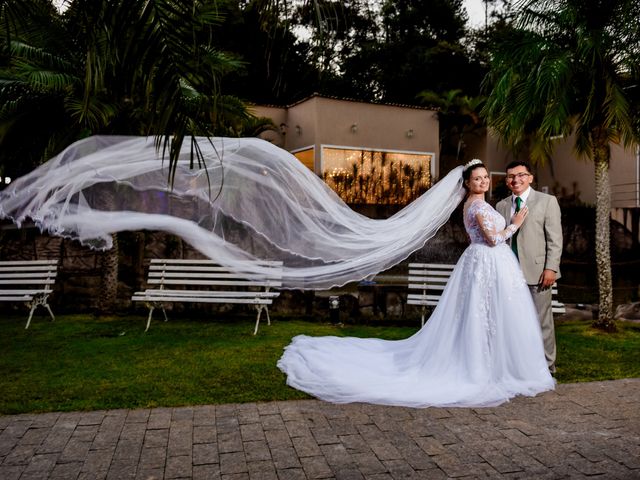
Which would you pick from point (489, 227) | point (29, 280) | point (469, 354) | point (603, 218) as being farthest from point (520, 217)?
point (29, 280)

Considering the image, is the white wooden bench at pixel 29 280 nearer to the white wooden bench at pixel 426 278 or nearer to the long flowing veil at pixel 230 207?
the long flowing veil at pixel 230 207

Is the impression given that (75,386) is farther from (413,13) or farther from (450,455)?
(413,13)

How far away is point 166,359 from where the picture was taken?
21.6ft

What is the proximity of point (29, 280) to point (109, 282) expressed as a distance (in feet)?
4.10

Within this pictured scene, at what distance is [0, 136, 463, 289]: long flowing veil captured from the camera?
5.84 m

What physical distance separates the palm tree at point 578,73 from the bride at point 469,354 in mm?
2985

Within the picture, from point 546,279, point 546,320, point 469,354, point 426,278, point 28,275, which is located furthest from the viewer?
point 28,275

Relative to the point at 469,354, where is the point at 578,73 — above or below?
above

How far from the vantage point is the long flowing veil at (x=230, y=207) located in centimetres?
584

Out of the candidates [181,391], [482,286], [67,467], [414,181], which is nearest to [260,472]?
[67,467]

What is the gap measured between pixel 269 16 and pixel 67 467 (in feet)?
10.2

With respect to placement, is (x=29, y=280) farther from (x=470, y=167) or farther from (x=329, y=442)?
(x=470, y=167)

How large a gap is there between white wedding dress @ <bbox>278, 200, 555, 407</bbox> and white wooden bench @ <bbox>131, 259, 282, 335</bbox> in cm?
177

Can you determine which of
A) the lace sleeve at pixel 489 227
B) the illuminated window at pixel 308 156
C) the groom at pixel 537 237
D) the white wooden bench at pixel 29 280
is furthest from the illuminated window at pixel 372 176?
the lace sleeve at pixel 489 227
